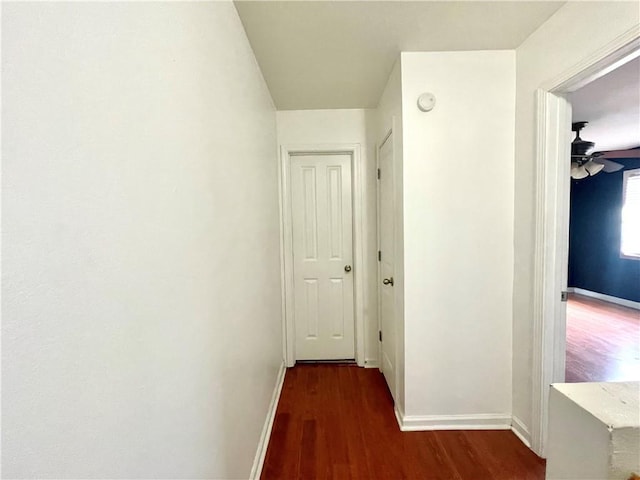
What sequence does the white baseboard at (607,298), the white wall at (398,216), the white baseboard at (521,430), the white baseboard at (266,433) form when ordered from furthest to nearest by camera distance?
the white baseboard at (607,298) < the white wall at (398,216) < the white baseboard at (521,430) < the white baseboard at (266,433)

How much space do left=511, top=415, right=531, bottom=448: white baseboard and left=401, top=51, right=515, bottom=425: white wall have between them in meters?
0.06

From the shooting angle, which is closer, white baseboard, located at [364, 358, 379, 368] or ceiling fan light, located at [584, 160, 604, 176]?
white baseboard, located at [364, 358, 379, 368]

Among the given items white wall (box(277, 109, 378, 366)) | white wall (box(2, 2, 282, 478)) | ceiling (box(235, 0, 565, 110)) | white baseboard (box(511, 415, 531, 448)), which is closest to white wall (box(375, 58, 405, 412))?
ceiling (box(235, 0, 565, 110))

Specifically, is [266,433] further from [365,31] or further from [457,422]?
[365,31]

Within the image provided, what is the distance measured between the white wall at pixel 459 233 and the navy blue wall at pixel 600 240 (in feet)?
14.0

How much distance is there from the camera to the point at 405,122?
1714 millimetres

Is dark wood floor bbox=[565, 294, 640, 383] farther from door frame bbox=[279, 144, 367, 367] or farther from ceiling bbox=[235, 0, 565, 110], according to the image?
ceiling bbox=[235, 0, 565, 110]

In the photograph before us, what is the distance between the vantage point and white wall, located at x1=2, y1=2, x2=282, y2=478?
0.38m

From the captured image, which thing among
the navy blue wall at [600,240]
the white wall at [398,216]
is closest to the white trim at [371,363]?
the white wall at [398,216]

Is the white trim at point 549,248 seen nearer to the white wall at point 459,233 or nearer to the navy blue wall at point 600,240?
the white wall at point 459,233

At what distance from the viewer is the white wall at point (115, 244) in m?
0.38

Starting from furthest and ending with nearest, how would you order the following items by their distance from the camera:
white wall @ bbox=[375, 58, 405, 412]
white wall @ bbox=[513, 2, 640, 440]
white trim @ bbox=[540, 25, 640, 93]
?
white wall @ bbox=[375, 58, 405, 412] < white wall @ bbox=[513, 2, 640, 440] < white trim @ bbox=[540, 25, 640, 93]

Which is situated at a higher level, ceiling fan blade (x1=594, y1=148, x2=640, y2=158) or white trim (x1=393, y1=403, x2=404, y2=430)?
ceiling fan blade (x1=594, y1=148, x2=640, y2=158)

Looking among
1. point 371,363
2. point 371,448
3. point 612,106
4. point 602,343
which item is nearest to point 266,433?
point 371,448
